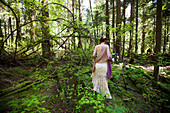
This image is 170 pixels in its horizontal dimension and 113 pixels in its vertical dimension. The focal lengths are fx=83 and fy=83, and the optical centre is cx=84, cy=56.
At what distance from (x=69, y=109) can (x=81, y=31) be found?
135 inches

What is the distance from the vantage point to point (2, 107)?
2555 mm

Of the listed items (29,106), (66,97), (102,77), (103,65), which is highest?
(103,65)

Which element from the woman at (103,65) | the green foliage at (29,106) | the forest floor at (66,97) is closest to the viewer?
the green foliage at (29,106)

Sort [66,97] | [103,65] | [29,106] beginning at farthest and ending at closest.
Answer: [103,65]
[66,97]
[29,106]

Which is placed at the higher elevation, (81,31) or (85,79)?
(81,31)

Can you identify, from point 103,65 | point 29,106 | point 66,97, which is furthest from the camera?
point 103,65

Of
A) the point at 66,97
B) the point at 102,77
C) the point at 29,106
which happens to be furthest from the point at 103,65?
the point at 29,106

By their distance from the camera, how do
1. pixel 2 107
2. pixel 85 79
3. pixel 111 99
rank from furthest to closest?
1. pixel 85 79
2. pixel 111 99
3. pixel 2 107

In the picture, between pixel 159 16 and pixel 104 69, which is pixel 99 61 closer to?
pixel 104 69

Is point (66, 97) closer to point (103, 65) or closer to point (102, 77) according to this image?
point (102, 77)

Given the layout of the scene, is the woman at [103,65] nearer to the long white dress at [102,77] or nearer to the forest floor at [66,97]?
the long white dress at [102,77]

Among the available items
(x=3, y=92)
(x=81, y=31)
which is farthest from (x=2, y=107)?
(x=81, y=31)

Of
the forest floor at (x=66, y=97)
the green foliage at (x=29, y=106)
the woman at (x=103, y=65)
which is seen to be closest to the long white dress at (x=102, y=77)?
the woman at (x=103, y=65)

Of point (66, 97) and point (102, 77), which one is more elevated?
point (102, 77)
